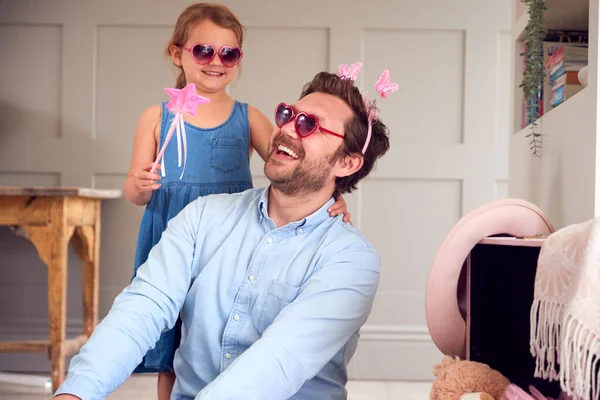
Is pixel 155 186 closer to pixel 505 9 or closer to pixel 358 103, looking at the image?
pixel 358 103

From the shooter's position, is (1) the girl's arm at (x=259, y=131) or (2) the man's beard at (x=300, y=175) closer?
(2) the man's beard at (x=300, y=175)

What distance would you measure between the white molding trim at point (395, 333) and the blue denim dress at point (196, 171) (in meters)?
1.52

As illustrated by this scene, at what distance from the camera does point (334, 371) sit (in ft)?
5.37

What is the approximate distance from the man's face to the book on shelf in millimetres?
717

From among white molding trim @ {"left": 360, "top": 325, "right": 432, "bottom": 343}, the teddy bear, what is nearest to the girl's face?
the teddy bear

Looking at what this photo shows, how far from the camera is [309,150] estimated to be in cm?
173

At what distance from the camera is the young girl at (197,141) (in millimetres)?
A: 2113

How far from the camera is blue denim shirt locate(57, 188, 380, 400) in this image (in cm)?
142

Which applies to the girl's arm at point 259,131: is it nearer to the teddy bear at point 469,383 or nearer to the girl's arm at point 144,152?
the girl's arm at point 144,152

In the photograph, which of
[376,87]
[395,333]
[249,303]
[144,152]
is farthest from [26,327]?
[376,87]

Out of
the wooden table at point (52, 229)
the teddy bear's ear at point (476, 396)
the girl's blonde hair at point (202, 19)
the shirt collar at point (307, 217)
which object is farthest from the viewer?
the wooden table at point (52, 229)

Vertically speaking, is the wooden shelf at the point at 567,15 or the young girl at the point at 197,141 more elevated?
the wooden shelf at the point at 567,15

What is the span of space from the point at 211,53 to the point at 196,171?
36cm

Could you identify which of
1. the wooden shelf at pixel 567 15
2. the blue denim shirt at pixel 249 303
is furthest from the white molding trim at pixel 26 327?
the wooden shelf at pixel 567 15
